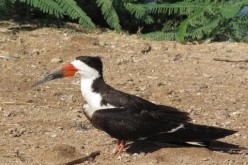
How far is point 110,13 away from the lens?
9.94 metres

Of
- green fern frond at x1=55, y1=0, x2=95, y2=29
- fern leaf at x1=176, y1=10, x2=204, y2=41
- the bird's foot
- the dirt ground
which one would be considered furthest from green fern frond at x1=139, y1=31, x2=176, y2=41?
the bird's foot

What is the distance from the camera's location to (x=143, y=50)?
923cm

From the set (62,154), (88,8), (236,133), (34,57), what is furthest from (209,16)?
(62,154)

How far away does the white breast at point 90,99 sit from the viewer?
6379mm

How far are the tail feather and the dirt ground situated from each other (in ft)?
0.32

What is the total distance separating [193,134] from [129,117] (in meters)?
0.53

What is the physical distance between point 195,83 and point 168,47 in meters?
1.34

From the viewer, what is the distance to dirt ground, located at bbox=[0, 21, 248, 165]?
641cm

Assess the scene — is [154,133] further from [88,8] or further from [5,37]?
[88,8]

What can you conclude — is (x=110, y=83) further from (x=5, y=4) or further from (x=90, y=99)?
(x=5, y=4)

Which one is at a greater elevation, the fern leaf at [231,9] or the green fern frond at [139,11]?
the fern leaf at [231,9]

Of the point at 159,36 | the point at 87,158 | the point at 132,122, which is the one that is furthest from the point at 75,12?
the point at 87,158

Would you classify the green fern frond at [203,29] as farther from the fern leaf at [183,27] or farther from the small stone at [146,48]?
the small stone at [146,48]

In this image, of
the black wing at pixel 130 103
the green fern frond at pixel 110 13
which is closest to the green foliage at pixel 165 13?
the green fern frond at pixel 110 13
